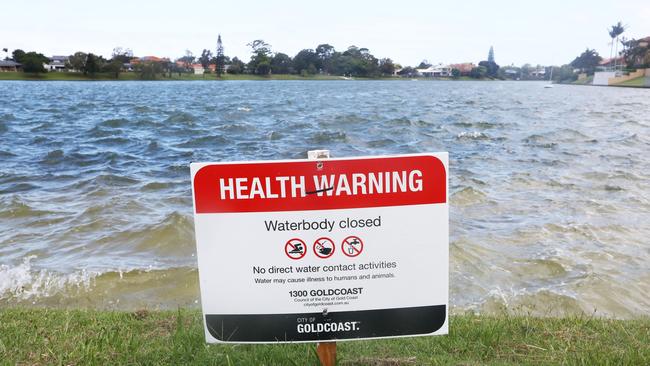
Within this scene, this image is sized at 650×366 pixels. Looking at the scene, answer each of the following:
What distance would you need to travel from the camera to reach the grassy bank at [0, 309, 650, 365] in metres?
3.16

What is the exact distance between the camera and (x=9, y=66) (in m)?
115

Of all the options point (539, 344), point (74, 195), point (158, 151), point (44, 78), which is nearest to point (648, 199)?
point (539, 344)

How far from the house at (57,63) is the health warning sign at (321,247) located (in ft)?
445

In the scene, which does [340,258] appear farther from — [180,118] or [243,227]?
[180,118]

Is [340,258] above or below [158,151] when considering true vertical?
above

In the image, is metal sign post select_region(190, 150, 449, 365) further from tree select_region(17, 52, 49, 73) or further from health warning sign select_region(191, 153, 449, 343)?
tree select_region(17, 52, 49, 73)

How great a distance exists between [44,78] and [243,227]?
12397 centimetres

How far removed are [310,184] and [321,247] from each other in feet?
0.99

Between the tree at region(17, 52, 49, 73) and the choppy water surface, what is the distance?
100974 mm

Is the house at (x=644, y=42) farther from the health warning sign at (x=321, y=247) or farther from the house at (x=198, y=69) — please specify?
the health warning sign at (x=321, y=247)

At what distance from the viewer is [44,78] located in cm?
11088

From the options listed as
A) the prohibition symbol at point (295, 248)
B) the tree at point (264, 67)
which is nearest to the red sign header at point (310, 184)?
the prohibition symbol at point (295, 248)

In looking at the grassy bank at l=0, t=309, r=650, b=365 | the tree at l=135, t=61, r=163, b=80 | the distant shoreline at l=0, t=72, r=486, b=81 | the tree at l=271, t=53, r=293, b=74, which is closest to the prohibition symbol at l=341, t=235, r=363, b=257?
the grassy bank at l=0, t=309, r=650, b=365

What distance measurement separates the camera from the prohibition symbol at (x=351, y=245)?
102 inches
